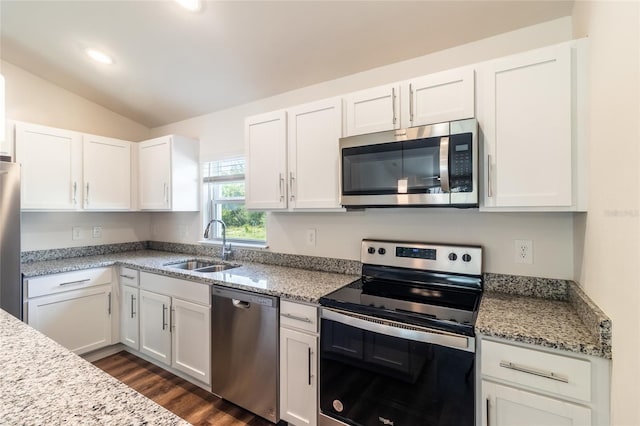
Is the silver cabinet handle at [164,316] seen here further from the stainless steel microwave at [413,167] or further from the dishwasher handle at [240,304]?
the stainless steel microwave at [413,167]

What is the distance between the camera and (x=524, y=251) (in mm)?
1698

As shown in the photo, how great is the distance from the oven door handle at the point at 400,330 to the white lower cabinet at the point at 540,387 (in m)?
0.09

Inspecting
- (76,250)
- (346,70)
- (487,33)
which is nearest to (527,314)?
(487,33)

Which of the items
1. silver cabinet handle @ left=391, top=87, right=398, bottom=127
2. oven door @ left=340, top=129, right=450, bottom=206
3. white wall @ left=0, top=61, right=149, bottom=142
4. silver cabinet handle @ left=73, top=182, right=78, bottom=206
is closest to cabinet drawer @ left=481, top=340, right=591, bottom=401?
oven door @ left=340, top=129, right=450, bottom=206

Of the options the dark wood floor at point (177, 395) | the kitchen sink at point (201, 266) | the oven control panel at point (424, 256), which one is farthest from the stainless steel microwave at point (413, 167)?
the dark wood floor at point (177, 395)

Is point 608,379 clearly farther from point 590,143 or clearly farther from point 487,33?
point 487,33

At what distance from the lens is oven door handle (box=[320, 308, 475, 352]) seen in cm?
129

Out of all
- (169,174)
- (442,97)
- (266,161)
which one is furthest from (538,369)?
(169,174)

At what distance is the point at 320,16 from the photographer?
180cm

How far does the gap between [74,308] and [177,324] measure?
40.6 inches

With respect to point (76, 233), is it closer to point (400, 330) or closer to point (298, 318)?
point (298, 318)

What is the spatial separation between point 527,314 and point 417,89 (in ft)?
4.11

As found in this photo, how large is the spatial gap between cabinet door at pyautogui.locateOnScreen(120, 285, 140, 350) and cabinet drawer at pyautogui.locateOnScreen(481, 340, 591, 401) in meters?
2.75

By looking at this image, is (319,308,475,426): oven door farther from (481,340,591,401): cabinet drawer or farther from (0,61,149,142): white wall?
(0,61,149,142): white wall
